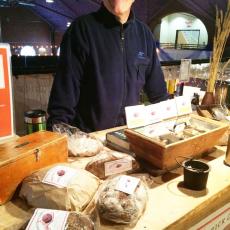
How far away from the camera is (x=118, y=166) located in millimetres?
1079

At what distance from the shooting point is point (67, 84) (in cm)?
176

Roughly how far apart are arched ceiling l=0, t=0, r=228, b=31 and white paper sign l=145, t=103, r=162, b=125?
13.1 feet

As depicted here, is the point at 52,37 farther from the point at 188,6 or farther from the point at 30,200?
the point at 30,200

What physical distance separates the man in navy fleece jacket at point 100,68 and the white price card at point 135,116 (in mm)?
626

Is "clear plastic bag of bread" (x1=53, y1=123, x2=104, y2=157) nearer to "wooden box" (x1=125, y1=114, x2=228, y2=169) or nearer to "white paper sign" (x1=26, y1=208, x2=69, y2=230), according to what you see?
"wooden box" (x1=125, y1=114, x2=228, y2=169)

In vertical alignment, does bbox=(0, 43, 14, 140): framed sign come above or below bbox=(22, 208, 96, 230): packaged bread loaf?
above

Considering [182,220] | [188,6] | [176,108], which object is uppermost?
[188,6]

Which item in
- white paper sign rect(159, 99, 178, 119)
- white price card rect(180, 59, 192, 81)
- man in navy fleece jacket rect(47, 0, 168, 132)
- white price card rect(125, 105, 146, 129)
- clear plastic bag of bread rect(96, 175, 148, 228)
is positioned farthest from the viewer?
white price card rect(180, 59, 192, 81)

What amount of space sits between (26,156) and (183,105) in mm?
824

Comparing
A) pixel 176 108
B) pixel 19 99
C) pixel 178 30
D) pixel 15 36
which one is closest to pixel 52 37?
pixel 15 36

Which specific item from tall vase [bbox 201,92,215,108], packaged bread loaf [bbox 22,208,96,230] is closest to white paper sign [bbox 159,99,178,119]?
tall vase [bbox 201,92,215,108]

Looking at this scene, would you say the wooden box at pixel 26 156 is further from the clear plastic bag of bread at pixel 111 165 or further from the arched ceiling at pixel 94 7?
the arched ceiling at pixel 94 7

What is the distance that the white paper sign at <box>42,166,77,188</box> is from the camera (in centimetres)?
86

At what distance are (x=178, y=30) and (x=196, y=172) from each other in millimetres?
5924
